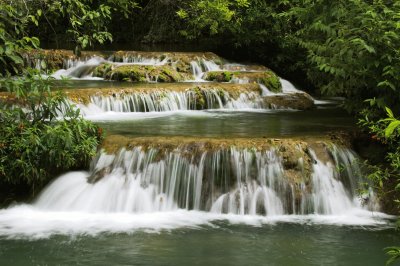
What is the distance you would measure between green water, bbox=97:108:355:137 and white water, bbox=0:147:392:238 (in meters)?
1.17

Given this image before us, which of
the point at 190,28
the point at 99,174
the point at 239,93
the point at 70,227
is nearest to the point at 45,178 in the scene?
the point at 99,174

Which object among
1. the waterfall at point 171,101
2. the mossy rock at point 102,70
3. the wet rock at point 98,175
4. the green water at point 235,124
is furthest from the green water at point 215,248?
the mossy rock at point 102,70

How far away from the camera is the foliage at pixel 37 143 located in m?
6.41

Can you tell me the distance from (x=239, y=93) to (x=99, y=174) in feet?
19.6

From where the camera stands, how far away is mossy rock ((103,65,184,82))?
543 inches

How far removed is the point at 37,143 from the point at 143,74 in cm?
772

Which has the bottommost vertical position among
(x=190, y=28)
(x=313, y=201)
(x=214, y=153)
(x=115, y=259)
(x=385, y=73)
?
(x=115, y=259)

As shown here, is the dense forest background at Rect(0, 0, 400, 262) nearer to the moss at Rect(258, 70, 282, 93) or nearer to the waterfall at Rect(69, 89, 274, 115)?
the waterfall at Rect(69, 89, 274, 115)

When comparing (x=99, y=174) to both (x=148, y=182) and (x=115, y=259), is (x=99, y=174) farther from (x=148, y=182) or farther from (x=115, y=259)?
(x=115, y=259)

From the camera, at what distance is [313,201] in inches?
266

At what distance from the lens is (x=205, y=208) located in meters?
6.70

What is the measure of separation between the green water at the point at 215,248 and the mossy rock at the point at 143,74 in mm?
8343

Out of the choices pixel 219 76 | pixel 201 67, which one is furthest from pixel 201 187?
pixel 201 67

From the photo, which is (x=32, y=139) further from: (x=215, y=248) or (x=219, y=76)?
(x=219, y=76)
